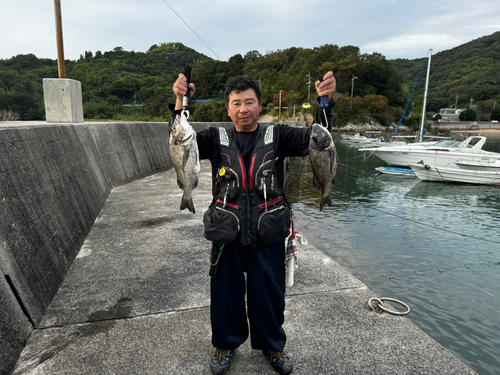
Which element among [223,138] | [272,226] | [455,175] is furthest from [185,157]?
[455,175]

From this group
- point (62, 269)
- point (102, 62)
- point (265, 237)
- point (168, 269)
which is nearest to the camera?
point (265, 237)

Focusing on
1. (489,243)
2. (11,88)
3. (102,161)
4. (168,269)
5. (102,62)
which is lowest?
(489,243)

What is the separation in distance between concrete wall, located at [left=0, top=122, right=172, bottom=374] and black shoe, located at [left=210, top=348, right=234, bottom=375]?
1479mm

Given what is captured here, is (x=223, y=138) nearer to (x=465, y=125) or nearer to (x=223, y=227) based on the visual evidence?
(x=223, y=227)

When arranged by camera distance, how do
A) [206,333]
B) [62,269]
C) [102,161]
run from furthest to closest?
1. [102,161]
2. [62,269]
3. [206,333]

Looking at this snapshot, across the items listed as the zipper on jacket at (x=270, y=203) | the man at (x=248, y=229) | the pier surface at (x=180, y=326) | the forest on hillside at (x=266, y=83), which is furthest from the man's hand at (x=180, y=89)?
the forest on hillside at (x=266, y=83)

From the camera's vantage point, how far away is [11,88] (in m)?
28.7

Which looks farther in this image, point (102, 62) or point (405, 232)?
point (102, 62)

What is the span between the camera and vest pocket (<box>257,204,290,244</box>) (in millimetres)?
2371

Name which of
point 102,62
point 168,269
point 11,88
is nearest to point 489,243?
point 168,269

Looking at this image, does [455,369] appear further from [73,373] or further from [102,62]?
[102,62]

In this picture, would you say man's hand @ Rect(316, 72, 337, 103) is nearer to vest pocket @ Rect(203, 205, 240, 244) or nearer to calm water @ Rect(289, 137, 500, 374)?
vest pocket @ Rect(203, 205, 240, 244)

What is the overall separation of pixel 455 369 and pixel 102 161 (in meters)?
7.98

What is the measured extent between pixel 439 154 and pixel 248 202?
22.4m
